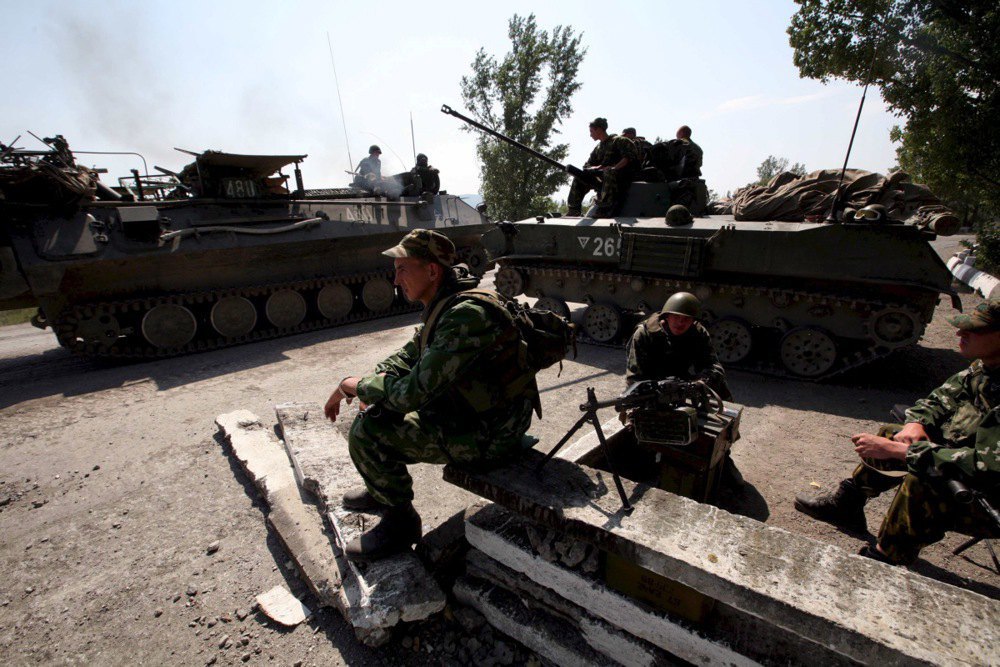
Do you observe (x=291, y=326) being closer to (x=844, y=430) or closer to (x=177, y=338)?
(x=177, y=338)

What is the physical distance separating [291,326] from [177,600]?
293 inches

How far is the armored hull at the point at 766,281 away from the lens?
613 centimetres

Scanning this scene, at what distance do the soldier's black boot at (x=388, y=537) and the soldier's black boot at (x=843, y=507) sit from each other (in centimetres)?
306

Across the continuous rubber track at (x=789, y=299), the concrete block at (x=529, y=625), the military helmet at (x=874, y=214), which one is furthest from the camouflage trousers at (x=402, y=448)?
the military helmet at (x=874, y=214)

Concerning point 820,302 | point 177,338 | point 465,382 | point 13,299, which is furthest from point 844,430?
point 13,299

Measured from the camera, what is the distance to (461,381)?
254cm

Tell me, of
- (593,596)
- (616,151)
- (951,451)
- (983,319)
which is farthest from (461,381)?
(616,151)

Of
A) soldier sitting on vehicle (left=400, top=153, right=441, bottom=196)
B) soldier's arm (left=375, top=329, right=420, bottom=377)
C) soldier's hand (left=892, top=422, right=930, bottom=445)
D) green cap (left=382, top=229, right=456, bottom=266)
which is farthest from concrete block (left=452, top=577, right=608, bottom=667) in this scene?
soldier sitting on vehicle (left=400, top=153, right=441, bottom=196)

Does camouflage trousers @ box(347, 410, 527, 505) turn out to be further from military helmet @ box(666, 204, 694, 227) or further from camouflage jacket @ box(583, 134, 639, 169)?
camouflage jacket @ box(583, 134, 639, 169)

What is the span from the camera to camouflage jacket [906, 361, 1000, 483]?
2535mm

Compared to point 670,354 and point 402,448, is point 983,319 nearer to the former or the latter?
point 670,354

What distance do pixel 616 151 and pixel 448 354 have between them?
7.65 m

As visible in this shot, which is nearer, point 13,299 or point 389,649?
point 389,649

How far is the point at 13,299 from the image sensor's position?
7.67 metres
